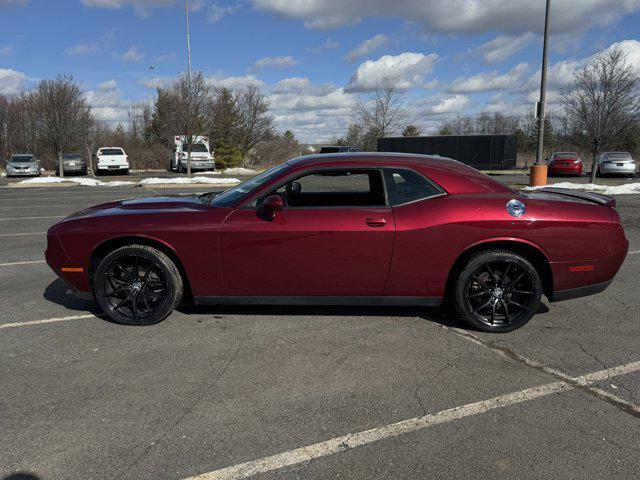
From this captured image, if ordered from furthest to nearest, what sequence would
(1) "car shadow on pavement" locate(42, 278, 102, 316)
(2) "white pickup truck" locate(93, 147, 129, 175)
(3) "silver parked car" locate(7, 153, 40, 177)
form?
(2) "white pickup truck" locate(93, 147, 129, 175)
(3) "silver parked car" locate(7, 153, 40, 177)
(1) "car shadow on pavement" locate(42, 278, 102, 316)

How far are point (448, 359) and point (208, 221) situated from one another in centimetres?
223

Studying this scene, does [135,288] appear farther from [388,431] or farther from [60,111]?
[60,111]

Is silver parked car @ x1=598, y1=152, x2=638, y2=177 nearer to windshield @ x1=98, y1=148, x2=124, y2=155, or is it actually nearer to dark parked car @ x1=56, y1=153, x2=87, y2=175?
windshield @ x1=98, y1=148, x2=124, y2=155

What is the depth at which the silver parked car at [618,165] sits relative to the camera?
1012 inches

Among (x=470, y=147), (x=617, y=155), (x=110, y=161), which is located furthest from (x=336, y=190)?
(x=470, y=147)

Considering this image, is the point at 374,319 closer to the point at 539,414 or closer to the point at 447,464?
the point at 539,414

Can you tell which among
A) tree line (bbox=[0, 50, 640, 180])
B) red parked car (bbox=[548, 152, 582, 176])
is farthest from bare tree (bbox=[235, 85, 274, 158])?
red parked car (bbox=[548, 152, 582, 176])

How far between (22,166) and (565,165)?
1212 inches

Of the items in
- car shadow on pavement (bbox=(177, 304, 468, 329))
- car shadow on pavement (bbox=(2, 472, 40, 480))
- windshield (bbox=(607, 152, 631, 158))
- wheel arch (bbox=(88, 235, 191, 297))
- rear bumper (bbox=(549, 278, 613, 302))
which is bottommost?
car shadow on pavement (bbox=(2, 472, 40, 480))

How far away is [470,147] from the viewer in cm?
3534

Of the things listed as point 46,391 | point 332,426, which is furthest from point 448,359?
point 46,391

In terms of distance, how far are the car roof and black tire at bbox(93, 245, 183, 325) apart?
149 cm

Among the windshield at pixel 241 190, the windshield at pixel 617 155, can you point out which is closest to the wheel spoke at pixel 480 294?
the windshield at pixel 241 190

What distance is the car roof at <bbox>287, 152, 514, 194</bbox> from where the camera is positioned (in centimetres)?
432
